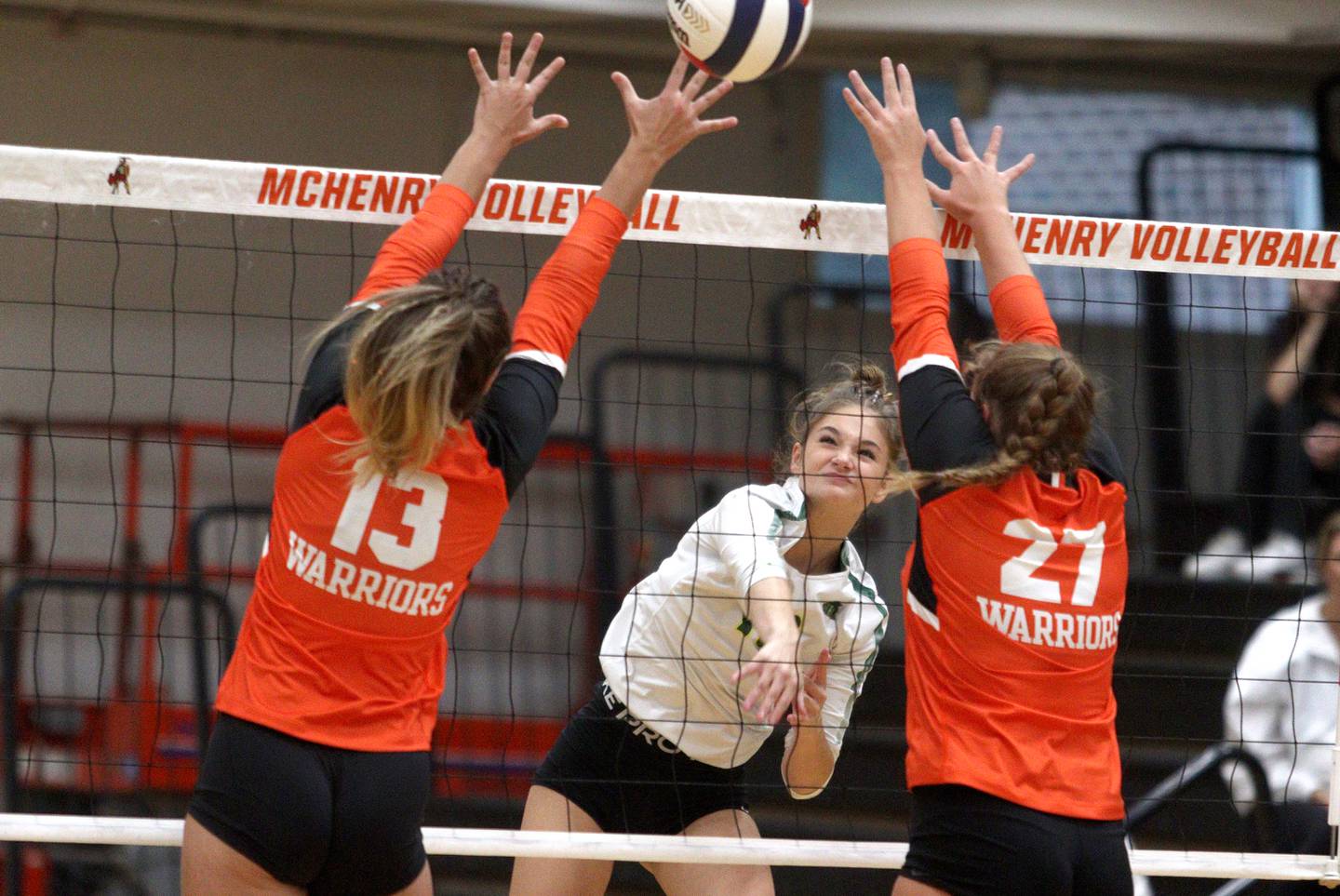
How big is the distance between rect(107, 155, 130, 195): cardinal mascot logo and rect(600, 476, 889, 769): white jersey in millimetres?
1455

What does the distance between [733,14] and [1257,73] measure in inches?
255

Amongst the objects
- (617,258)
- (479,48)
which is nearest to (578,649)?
(617,258)

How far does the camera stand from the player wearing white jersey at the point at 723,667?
3.50 metres

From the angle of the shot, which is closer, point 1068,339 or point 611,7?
point 611,7

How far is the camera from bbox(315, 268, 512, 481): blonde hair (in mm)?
2578

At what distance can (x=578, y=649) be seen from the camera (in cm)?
775

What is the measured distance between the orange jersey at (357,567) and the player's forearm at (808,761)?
3.20 feet

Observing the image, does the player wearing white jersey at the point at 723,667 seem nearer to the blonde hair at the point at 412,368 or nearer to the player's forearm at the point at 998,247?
the player's forearm at the point at 998,247

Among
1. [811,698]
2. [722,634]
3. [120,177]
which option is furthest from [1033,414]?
[120,177]

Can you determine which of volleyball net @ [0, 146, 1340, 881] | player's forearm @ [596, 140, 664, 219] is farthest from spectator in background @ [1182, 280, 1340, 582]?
player's forearm @ [596, 140, 664, 219]

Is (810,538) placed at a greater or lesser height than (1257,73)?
lesser

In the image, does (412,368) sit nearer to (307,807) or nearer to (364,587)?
(364,587)

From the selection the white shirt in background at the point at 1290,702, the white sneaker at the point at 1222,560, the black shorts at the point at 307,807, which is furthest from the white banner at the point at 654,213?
the white sneaker at the point at 1222,560

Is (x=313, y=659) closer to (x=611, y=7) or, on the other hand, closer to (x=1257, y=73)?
(x=611, y=7)
